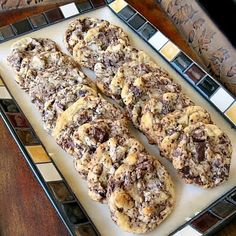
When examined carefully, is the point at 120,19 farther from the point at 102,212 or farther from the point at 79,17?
the point at 102,212

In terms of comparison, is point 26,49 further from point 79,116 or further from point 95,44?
point 79,116

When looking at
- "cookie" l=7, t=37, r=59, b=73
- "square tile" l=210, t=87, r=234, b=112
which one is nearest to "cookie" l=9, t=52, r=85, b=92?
"cookie" l=7, t=37, r=59, b=73

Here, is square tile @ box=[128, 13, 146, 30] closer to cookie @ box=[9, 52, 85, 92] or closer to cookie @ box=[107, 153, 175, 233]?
cookie @ box=[9, 52, 85, 92]

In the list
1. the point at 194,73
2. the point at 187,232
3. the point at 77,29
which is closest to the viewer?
the point at 187,232

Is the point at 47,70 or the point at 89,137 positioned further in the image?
the point at 47,70

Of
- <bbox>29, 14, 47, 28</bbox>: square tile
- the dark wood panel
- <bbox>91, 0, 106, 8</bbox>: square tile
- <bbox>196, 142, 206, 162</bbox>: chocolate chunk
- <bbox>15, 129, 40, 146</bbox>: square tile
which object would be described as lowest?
the dark wood panel

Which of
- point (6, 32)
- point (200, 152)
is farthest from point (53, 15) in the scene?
point (200, 152)

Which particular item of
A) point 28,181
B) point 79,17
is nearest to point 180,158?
point 28,181
